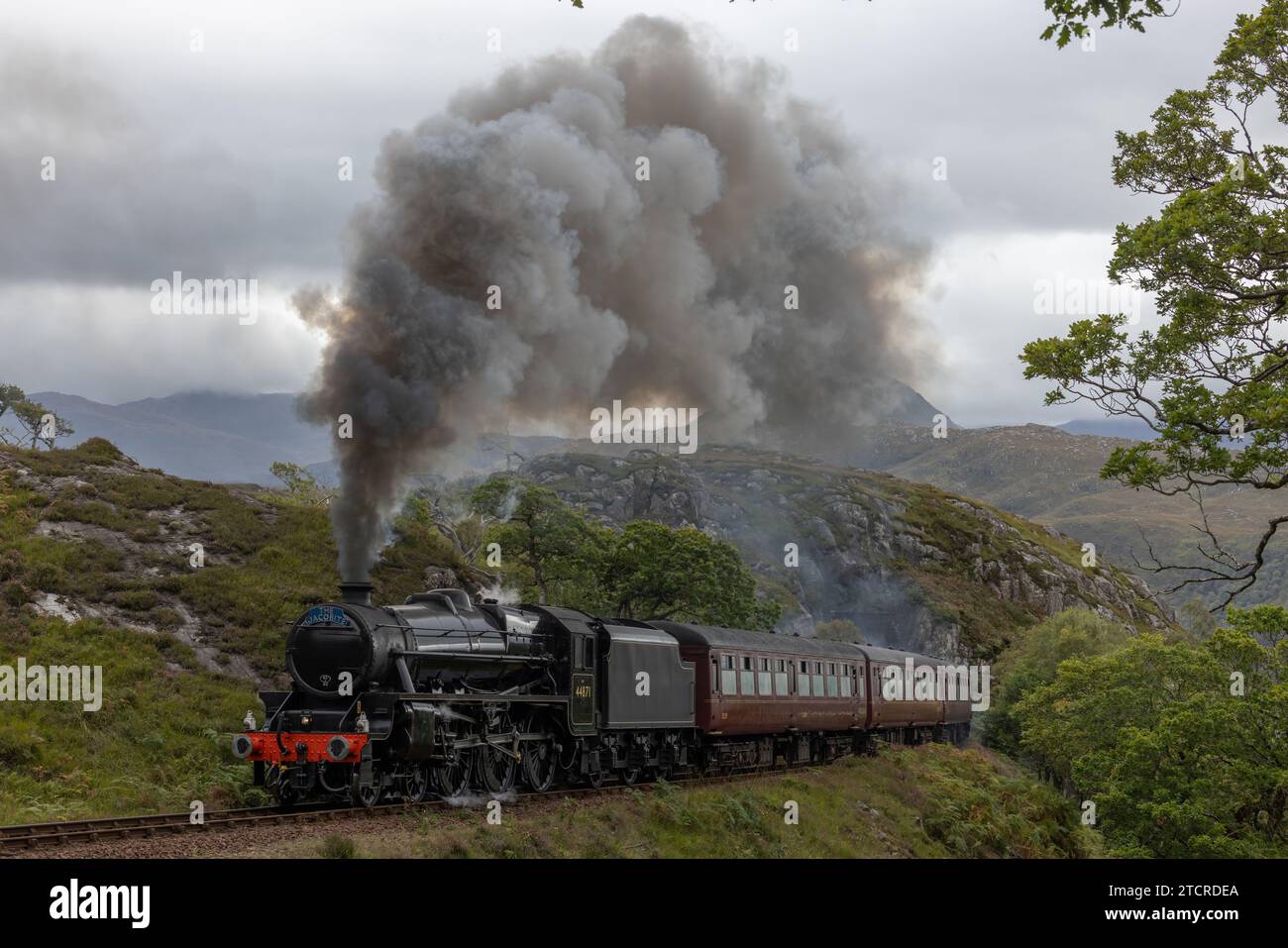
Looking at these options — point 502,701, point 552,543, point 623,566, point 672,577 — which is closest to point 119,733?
point 502,701

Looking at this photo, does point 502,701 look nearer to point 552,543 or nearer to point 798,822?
point 798,822

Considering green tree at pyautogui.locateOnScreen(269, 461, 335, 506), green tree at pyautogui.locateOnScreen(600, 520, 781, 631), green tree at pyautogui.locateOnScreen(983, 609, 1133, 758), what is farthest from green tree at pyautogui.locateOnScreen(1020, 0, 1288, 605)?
green tree at pyautogui.locateOnScreen(269, 461, 335, 506)

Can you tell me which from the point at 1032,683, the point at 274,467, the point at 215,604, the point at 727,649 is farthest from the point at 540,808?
the point at 274,467

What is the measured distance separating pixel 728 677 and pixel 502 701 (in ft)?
26.6

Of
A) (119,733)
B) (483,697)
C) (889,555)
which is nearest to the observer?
(483,697)

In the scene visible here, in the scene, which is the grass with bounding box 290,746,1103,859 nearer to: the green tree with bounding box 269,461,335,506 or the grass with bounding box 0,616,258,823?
the grass with bounding box 0,616,258,823

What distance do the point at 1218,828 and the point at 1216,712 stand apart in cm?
270

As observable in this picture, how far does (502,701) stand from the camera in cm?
1703

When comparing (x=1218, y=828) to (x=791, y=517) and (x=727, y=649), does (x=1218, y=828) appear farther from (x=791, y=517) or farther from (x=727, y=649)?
(x=791, y=517)

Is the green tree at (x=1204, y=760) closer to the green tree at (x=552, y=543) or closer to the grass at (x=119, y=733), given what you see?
the green tree at (x=552, y=543)

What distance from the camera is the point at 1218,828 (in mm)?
27062

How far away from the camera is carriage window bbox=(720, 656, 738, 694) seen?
78.1 ft
